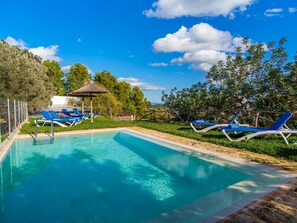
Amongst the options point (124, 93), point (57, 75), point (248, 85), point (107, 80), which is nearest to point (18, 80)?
point (248, 85)

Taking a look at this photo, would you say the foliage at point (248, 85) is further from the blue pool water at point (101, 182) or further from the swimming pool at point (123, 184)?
the blue pool water at point (101, 182)

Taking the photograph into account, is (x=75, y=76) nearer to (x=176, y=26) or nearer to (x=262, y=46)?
(x=176, y=26)

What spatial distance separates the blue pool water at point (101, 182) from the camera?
3576 millimetres

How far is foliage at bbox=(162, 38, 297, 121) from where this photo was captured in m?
9.94

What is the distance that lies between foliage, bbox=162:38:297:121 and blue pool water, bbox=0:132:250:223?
5577mm

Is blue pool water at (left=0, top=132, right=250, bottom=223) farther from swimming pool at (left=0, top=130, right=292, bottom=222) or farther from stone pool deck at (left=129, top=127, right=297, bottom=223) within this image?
stone pool deck at (left=129, top=127, right=297, bottom=223)

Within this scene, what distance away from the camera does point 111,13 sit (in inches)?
824

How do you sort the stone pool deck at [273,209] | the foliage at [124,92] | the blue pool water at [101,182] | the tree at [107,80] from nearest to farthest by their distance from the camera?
1. the stone pool deck at [273,209]
2. the blue pool water at [101,182]
3. the tree at [107,80]
4. the foliage at [124,92]

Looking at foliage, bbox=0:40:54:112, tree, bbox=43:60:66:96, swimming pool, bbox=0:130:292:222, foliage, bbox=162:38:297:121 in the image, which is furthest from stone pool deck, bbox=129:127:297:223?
tree, bbox=43:60:66:96

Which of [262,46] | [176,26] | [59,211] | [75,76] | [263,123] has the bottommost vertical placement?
[59,211]

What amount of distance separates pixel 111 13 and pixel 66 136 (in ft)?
48.1

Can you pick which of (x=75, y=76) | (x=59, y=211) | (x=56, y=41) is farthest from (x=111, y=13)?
(x=75, y=76)

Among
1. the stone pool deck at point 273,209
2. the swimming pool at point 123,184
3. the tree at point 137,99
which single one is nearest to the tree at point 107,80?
the tree at point 137,99

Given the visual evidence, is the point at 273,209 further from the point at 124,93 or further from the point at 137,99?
the point at 137,99
